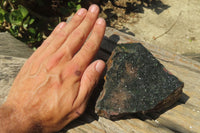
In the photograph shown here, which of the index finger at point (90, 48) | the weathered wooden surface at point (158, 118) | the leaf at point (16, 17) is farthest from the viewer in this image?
the leaf at point (16, 17)

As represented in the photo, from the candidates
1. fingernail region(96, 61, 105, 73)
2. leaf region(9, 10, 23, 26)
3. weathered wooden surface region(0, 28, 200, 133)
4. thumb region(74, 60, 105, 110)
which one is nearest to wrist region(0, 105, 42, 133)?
weathered wooden surface region(0, 28, 200, 133)

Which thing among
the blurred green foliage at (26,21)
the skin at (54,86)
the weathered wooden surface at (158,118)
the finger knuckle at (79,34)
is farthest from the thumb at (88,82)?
the blurred green foliage at (26,21)

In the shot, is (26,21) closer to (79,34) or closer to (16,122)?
(79,34)

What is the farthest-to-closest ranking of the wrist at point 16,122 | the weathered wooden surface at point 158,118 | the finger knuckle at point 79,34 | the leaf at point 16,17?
the leaf at point 16,17 → the finger knuckle at point 79,34 → the weathered wooden surface at point 158,118 → the wrist at point 16,122

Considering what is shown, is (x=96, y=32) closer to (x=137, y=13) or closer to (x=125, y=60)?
(x=125, y=60)

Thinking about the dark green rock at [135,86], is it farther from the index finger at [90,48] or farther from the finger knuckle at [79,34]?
the finger knuckle at [79,34]

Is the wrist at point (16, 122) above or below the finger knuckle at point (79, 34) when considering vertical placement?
below
